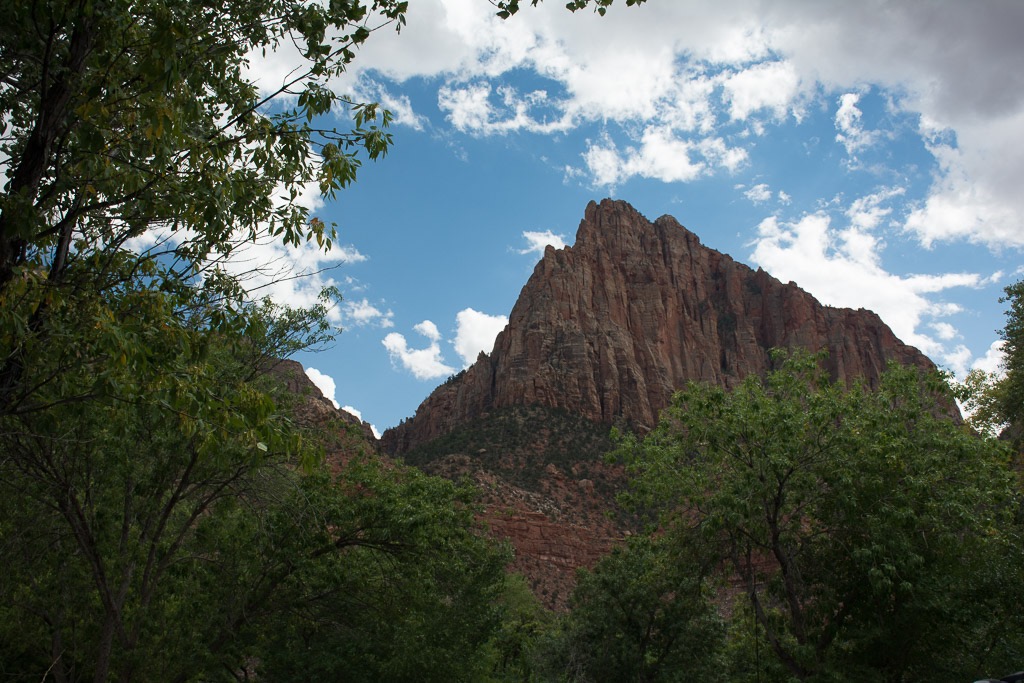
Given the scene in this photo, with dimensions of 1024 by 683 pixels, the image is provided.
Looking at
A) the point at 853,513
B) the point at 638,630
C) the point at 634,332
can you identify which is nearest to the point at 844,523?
the point at 853,513

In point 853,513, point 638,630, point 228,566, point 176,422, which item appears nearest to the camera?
point 176,422

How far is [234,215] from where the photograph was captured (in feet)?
23.4

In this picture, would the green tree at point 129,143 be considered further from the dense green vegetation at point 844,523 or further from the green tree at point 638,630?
the green tree at point 638,630

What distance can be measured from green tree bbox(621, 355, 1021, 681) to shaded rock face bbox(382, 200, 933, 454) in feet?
223

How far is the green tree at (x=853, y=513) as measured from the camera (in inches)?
568

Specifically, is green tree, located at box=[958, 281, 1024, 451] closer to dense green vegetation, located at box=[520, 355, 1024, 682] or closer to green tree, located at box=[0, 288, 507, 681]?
A: dense green vegetation, located at box=[520, 355, 1024, 682]

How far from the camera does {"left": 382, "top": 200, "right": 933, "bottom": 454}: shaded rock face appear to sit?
94.1m

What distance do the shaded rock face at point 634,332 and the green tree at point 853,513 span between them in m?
68.0

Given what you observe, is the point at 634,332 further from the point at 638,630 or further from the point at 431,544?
the point at 431,544

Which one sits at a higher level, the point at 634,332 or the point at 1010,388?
the point at 634,332

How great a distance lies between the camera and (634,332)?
363 ft

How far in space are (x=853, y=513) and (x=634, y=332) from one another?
9573 centimetres

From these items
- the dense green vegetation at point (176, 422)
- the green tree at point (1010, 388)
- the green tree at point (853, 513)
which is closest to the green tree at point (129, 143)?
the dense green vegetation at point (176, 422)

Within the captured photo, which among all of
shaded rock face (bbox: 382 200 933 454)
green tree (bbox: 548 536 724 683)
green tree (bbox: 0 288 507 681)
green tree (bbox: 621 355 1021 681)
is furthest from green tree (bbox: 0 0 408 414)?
shaded rock face (bbox: 382 200 933 454)
